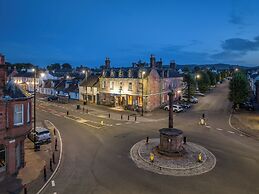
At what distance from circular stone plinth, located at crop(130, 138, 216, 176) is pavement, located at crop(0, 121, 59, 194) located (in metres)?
8.39

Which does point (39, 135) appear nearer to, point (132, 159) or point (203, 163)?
point (132, 159)

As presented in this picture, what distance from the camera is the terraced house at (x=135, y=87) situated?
50781 millimetres

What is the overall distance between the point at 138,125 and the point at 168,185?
780 inches

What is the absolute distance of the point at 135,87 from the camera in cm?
5222

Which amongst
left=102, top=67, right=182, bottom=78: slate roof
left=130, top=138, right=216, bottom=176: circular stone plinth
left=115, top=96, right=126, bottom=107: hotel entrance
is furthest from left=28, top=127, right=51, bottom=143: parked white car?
left=115, top=96, right=126, bottom=107: hotel entrance

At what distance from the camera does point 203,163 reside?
69.6 feet

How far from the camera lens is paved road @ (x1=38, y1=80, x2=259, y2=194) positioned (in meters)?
16.8

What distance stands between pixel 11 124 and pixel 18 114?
1.15 meters

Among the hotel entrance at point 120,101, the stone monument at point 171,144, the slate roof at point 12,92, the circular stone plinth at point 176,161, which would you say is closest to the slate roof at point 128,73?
the hotel entrance at point 120,101

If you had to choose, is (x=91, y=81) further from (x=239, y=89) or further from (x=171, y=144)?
(x=171, y=144)

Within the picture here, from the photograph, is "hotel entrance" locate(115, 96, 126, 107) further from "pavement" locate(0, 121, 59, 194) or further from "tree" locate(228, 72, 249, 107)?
"pavement" locate(0, 121, 59, 194)

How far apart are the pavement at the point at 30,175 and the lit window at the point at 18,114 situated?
414 centimetres

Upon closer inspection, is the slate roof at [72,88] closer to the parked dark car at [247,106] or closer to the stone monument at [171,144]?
the parked dark car at [247,106]

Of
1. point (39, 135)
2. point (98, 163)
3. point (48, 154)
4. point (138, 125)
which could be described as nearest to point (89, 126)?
point (138, 125)
